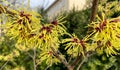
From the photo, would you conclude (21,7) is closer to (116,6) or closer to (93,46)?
(93,46)

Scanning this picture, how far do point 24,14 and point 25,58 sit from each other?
3.88 metres

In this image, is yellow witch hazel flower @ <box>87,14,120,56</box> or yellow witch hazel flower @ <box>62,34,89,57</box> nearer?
yellow witch hazel flower @ <box>87,14,120,56</box>

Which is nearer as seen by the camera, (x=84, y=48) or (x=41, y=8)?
(x=84, y=48)

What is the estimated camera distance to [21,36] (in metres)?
1.44

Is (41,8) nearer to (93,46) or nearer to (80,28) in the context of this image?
(80,28)

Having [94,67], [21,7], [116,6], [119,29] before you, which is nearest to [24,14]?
[21,7]

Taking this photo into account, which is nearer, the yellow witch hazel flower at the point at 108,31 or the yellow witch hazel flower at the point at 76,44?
the yellow witch hazel flower at the point at 108,31

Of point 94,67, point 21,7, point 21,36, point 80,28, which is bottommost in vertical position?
point 94,67

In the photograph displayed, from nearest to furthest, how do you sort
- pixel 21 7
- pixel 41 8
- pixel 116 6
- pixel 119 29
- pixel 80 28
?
1. pixel 119 29
2. pixel 21 7
3. pixel 116 6
4. pixel 80 28
5. pixel 41 8

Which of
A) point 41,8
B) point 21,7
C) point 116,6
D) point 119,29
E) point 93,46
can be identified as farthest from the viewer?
point 41,8

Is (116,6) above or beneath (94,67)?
above

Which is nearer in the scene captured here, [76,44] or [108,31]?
[108,31]

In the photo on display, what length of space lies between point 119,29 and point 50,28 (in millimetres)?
303

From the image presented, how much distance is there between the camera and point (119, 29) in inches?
51.9
